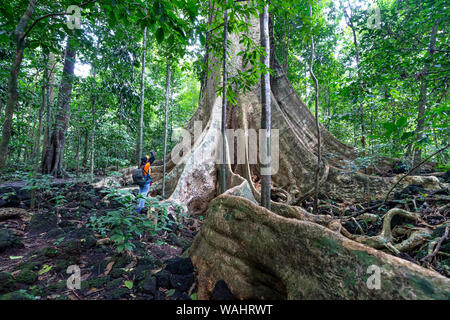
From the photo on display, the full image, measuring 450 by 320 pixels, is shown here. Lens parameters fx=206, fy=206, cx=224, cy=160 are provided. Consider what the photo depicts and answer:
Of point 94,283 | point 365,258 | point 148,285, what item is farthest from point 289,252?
point 94,283

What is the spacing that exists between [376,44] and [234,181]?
417 cm

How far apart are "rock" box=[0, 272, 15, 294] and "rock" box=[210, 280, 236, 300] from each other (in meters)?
1.95

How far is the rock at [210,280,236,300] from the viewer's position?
1986mm

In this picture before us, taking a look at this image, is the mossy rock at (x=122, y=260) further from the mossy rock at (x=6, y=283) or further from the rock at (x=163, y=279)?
the mossy rock at (x=6, y=283)

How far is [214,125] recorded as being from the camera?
600cm

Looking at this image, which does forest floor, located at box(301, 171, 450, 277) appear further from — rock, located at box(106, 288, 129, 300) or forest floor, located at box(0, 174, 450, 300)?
rock, located at box(106, 288, 129, 300)

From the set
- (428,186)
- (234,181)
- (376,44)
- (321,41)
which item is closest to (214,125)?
(234,181)

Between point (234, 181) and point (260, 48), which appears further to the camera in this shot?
point (234, 181)

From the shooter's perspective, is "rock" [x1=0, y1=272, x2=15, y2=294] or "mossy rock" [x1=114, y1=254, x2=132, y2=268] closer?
"rock" [x1=0, y1=272, x2=15, y2=294]

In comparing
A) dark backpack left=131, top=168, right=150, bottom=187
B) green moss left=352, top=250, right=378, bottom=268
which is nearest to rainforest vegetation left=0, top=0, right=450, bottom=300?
green moss left=352, top=250, right=378, bottom=268
